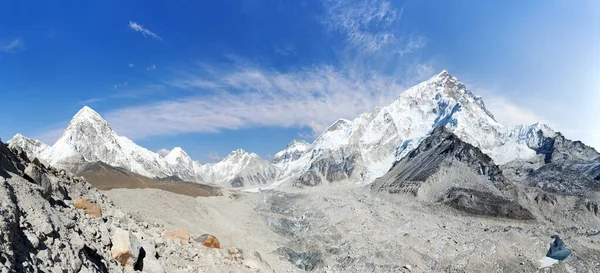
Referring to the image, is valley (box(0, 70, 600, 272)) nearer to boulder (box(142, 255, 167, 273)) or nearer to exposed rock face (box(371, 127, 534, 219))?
boulder (box(142, 255, 167, 273))

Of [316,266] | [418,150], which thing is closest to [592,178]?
[418,150]

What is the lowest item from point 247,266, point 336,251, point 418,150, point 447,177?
point 247,266

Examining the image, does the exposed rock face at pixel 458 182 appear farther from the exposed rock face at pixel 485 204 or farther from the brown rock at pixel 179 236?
the brown rock at pixel 179 236

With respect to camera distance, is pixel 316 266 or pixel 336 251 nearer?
pixel 316 266

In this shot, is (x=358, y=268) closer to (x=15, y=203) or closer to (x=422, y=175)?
(x=15, y=203)

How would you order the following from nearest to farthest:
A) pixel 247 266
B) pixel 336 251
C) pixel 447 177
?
pixel 247 266 < pixel 336 251 < pixel 447 177

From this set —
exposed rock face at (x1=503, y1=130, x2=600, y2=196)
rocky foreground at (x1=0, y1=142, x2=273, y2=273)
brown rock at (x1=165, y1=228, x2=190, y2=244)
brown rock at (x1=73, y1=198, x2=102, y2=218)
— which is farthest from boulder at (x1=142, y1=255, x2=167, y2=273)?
exposed rock face at (x1=503, y1=130, x2=600, y2=196)
